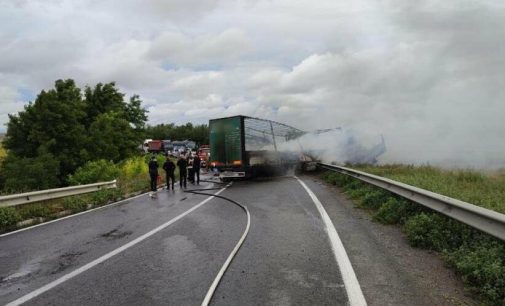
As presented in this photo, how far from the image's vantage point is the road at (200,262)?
4.88 meters

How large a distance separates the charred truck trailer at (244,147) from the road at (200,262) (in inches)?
478

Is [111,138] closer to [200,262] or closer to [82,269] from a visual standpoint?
[82,269]

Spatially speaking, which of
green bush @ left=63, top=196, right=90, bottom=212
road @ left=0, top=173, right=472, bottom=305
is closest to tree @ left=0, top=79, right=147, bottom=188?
green bush @ left=63, top=196, right=90, bottom=212

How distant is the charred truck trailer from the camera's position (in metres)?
23.1

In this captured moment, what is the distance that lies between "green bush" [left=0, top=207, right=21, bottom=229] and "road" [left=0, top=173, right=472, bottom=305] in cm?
86

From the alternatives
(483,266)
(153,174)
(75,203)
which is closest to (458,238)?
(483,266)

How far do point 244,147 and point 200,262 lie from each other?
55.3 feet

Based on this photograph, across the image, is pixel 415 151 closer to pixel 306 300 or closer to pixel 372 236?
pixel 372 236

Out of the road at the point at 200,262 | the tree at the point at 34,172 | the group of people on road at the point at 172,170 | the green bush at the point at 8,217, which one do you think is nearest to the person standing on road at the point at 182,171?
the group of people on road at the point at 172,170

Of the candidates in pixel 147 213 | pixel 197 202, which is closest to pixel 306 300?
pixel 147 213

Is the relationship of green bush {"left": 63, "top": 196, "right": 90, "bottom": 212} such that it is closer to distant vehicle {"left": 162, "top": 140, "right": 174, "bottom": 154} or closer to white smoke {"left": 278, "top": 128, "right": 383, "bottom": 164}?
white smoke {"left": 278, "top": 128, "right": 383, "bottom": 164}

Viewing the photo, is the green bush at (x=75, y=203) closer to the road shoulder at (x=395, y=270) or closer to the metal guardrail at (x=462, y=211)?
the road shoulder at (x=395, y=270)

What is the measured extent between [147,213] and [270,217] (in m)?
3.71

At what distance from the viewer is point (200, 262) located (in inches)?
251
